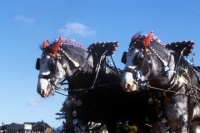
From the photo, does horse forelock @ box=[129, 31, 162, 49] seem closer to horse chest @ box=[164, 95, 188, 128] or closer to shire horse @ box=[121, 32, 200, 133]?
shire horse @ box=[121, 32, 200, 133]

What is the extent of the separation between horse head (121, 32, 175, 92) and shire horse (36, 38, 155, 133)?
978 mm

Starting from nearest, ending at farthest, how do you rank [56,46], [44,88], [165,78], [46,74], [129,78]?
[129,78] < [165,78] < [44,88] < [46,74] < [56,46]

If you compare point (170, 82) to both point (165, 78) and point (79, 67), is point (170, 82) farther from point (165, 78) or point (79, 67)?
point (79, 67)

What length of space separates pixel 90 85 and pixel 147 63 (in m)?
1.46

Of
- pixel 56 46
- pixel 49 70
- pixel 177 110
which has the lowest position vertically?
pixel 177 110

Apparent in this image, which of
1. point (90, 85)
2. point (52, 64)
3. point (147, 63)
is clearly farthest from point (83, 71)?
point (147, 63)

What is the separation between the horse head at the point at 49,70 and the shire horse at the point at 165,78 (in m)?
1.34

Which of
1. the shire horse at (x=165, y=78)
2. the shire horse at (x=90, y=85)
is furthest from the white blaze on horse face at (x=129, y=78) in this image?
the shire horse at (x=90, y=85)

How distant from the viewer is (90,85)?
7.43m

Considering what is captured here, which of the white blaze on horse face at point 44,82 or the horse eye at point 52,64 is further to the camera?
the horse eye at point 52,64

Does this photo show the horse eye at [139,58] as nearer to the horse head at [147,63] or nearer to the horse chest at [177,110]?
the horse head at [147,63]

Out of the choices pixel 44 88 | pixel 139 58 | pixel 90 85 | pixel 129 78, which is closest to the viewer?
pixel 129 78

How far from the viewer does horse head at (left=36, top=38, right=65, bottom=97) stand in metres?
6.72

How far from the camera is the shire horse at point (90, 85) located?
6953 millimetres
